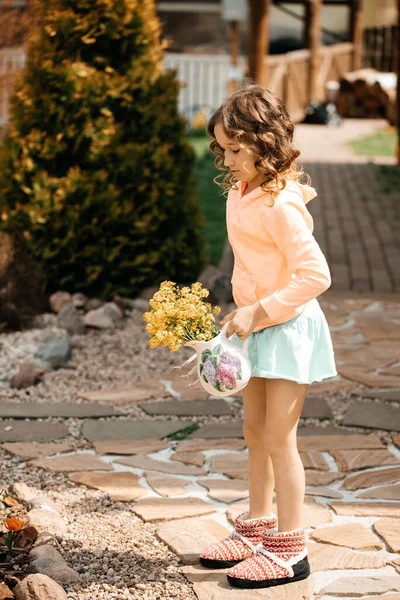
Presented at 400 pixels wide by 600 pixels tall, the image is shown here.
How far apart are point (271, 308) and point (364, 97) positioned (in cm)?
1900

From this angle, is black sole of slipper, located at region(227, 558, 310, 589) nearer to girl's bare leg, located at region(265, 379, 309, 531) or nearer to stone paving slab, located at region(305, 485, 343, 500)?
girl's bare leg, located at region(265, 379, 309, 531)

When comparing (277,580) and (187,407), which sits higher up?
(277,580)

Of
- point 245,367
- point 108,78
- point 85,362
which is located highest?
point 108,78

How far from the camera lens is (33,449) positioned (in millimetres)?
4434

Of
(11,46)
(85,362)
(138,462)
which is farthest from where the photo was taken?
(11,46)

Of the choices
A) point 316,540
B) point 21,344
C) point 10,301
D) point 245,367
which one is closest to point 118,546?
point 316,540

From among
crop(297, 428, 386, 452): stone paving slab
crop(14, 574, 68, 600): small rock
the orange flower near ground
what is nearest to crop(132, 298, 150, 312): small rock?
crop(297, 428, 386, 452): stone paving slab

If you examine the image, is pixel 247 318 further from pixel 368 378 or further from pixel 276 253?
pixel 368 378

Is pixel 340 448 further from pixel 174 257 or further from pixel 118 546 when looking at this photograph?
pixel 174 257

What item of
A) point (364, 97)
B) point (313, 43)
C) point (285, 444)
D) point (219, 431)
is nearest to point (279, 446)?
point (285, 444)

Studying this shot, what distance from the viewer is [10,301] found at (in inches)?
261

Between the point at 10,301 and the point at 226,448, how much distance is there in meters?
2.68

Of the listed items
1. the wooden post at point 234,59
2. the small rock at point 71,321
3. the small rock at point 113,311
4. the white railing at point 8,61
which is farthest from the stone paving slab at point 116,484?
the wooden post at point 234,59

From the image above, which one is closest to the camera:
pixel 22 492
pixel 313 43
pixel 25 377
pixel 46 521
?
pixel 46 521
